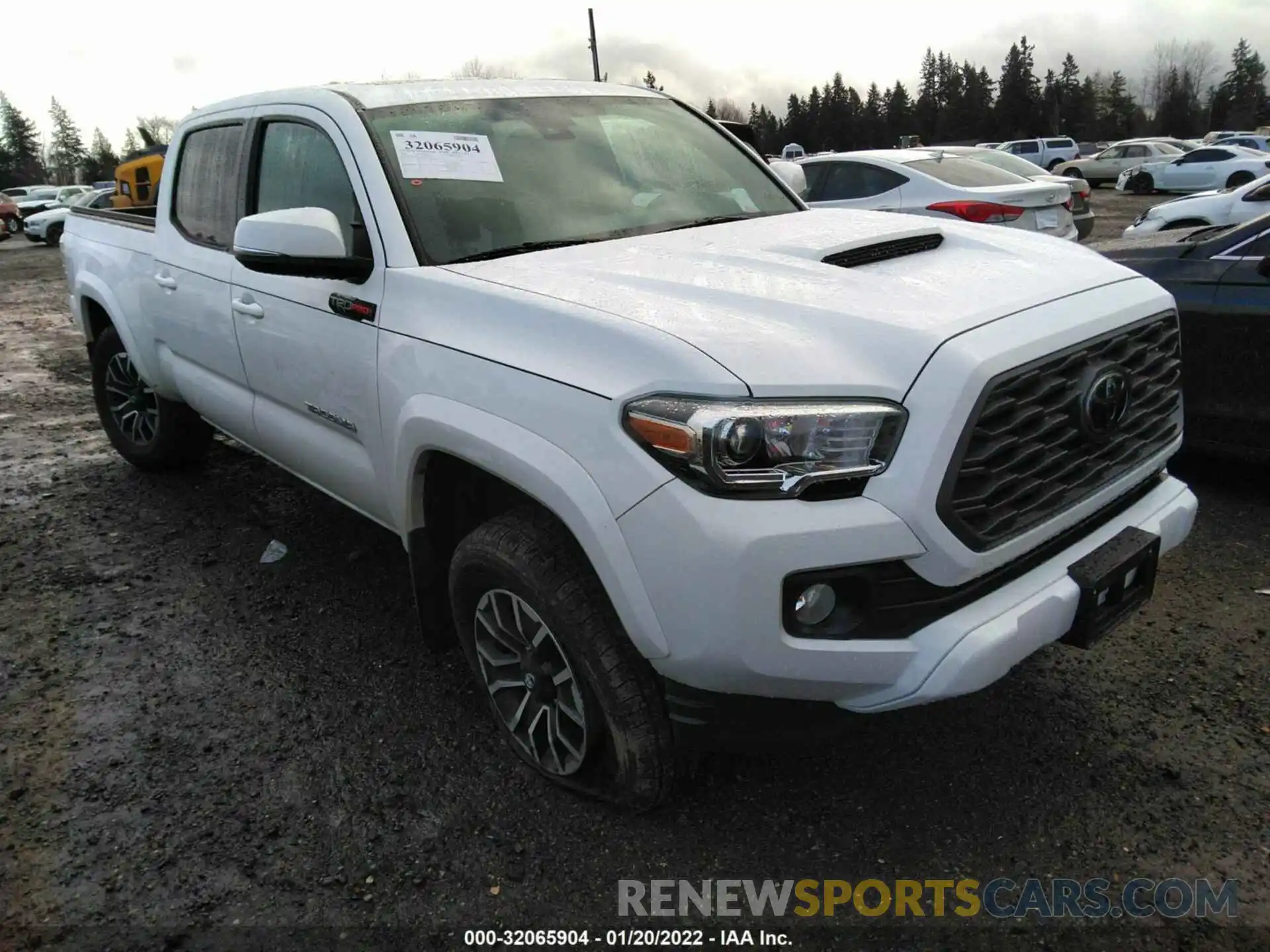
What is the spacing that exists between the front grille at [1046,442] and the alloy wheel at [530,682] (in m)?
1.01

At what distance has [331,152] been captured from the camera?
3178mm

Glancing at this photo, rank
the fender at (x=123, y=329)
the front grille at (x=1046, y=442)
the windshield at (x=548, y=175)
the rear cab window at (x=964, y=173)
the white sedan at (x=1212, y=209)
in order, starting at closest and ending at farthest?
1. the front grille at (x=1046, y=442)
2. the windshield at (x=548, y=175)
3. the fender at (x=123, y=329)
4. the rear cab window at (x=964, y=173)
5. the white sedan at (x=1212, y=209)

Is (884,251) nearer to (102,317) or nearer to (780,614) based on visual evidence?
(780,614)

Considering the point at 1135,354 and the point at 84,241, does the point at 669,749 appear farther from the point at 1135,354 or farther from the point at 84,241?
the point at 84,241

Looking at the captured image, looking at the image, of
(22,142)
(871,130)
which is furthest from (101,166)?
(871,130)

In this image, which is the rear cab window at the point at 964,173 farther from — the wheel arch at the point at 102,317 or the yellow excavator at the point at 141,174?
the yellow excavator at the point at 141,174

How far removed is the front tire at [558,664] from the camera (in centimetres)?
226

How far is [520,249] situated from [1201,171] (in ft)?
94.4

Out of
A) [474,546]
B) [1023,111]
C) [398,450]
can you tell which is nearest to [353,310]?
[398,450]

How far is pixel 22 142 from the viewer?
98250mm

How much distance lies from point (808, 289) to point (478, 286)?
85 centimetres

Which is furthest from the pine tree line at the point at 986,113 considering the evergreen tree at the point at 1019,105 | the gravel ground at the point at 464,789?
the gravel ground at the point at 464,789

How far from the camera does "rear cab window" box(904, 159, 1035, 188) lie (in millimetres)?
8430

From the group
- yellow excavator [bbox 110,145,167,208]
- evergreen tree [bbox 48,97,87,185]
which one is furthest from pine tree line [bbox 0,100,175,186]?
yellow excavator [bbox 110,145,167,208]
